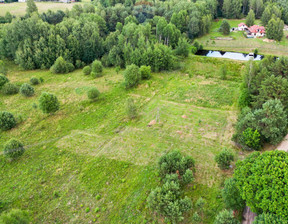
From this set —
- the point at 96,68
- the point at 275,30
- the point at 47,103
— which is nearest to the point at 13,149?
the point at 47,103

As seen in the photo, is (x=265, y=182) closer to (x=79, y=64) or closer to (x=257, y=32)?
(x=79, y=64)

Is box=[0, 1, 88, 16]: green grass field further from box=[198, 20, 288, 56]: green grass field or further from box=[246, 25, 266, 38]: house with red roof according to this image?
box=[246, 25, 266, 38]: house with red roof

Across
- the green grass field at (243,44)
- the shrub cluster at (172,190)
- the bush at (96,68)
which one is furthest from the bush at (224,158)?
the green grass field at (243,44)

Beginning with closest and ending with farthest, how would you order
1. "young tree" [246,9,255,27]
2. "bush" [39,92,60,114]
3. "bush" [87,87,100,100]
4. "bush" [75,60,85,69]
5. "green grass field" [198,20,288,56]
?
"bush" [39,92,60,114], "bush" [87,87,100,100], "bush" [75,60,85,69], "green grass field" [198,20,288,56], "young tree" [246,9,255,27]

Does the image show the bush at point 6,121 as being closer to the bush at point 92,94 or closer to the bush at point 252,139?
the bush at point 92,94

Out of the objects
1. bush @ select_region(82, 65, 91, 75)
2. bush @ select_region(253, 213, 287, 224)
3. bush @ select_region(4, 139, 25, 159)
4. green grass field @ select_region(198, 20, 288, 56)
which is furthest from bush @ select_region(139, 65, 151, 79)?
bush @ select_region(253, 213, 287, 224)

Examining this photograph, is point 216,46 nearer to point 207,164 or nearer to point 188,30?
point 188,30
